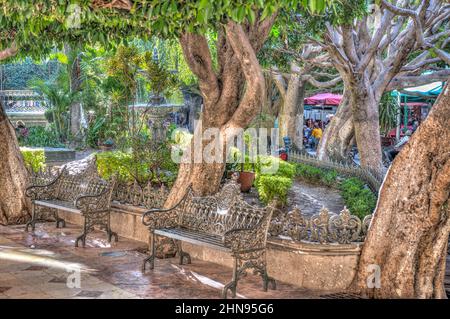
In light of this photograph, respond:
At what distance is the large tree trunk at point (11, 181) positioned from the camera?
1149 centimetres

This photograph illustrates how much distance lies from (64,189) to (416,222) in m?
6.50

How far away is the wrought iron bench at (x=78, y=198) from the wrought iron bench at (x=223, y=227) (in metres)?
1.29

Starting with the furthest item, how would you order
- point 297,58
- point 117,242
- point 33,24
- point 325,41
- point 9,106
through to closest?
1. point 9,106
2. point 297,58
3. point 325,41
4. point 117,242
5. point 33,24

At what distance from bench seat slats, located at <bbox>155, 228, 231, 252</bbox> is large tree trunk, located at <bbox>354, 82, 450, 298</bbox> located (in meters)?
1.79

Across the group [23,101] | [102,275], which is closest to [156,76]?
[102,275]

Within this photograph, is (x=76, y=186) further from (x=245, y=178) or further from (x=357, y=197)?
(x=357, y=197)

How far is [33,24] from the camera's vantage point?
315 inches

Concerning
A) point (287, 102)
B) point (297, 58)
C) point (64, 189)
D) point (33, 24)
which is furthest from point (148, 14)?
point (287, 102)

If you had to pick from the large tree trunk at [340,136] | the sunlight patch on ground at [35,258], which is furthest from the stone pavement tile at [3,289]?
the large tree trunk at [340,136]

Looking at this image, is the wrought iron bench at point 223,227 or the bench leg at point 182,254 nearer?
the wrought iron bench at point 223,227

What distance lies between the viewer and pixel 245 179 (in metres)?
14.8

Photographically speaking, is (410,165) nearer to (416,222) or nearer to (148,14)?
(416,222)

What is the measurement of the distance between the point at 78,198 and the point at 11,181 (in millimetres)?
2444

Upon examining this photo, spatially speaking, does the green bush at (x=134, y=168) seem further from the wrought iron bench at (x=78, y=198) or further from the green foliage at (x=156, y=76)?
the green foliage at (x=156, y=76)
